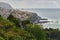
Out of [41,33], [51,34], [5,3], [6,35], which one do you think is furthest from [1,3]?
[6,35]

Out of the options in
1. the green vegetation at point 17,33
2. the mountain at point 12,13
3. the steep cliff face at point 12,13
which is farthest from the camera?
the mountain at point 12,13

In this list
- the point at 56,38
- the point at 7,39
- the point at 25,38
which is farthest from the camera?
the point at 56,38

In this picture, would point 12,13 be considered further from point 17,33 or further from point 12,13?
point 17,33

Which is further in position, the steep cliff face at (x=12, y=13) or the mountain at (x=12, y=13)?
the mountain at (x=12, y=13)

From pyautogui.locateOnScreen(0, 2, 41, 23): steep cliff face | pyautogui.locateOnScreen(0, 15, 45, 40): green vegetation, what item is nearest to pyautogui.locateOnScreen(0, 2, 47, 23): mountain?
pyautogui.locateOnScreen(0, 2, 41, 23): steep cliff face

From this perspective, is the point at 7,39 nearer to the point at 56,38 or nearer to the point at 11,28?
the point at 11,28

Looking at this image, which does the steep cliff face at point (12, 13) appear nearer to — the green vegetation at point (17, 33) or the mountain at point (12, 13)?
the mountain at point (12, 13)

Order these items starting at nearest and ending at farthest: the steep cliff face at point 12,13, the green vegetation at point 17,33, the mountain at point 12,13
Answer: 1. the green vegetation at point 17,33
2. the steep cliff face at point 12,13
3. the mountain at point 12,13

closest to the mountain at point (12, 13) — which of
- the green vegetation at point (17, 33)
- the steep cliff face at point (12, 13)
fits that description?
the steep cliff face at point (12, 13)

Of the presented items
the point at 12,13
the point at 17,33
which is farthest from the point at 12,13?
the point at 17,33

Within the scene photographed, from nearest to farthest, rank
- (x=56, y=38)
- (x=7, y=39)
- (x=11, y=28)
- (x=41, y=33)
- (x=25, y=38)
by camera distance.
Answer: (x=7, y=39) → (x=25, y=38) → (x=11, y=28) → (x=41, y=33) → (x=56, y=38)

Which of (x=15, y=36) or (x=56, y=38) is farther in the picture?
(x=56, y=38)
